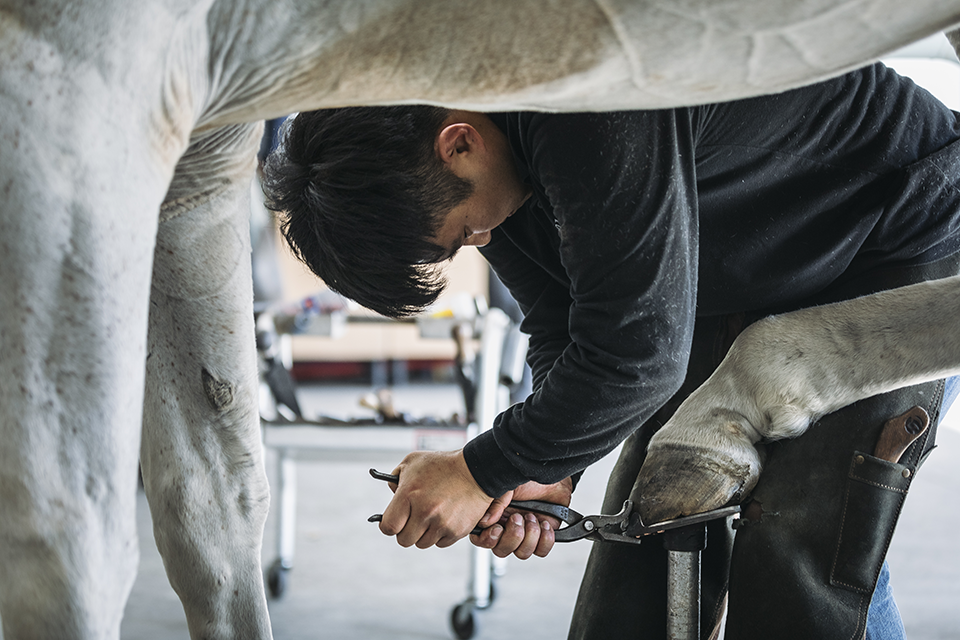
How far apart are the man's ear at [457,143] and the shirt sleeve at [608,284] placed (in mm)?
70

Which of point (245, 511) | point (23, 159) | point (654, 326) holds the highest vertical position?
point (23, 159)

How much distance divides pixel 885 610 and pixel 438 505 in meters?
0.58

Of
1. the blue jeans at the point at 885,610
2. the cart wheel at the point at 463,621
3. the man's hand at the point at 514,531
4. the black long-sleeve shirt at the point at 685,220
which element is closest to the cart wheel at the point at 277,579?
the cart wheel at the point at 463,621

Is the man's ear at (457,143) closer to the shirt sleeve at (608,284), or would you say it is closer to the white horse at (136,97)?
the shirt sleeve at (608,284)

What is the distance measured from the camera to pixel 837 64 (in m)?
0.50

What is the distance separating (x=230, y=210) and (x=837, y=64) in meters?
0.46

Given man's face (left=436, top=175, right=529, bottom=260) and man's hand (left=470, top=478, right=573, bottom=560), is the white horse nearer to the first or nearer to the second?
man's face (left=436, top=175, right=529, bottom=260)

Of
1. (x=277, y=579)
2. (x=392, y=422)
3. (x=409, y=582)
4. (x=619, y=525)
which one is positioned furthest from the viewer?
(x=409, y=582)

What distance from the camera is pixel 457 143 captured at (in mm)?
844

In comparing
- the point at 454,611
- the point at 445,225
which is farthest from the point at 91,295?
the point at 454,611

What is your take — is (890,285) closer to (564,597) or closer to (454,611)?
(454,611)

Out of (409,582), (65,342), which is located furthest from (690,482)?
(409,582)

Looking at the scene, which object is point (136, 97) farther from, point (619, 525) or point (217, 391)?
point (619, 525)


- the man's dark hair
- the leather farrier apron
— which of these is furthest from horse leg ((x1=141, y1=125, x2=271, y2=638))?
the leather farrier apron
